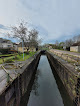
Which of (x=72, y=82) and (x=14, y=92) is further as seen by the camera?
(x=72, y=82)

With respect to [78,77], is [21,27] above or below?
above

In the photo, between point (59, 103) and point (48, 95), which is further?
point (48, 95)

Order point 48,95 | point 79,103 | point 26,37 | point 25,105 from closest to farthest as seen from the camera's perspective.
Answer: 1. point 79,103
2. point 25,105
3. point 48,95
4. point 26,37

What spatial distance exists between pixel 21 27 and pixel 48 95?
1804 cm

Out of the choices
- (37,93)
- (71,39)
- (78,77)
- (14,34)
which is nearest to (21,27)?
(14,34)

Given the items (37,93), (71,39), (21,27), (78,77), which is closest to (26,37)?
(21,27)

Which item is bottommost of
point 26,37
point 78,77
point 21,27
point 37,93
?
point 37,93

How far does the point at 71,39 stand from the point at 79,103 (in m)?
74.7

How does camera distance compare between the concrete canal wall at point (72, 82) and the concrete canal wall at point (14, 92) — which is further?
the concrete canal wall at point (72, 82)

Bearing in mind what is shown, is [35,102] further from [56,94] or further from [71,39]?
[71,39]

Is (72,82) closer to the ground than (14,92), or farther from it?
farther from it

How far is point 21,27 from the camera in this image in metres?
17.7

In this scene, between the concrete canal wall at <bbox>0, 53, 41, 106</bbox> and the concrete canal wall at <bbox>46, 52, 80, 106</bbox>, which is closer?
the concrete canal wall at <bbox>0, 53, 41, 106</bbox>

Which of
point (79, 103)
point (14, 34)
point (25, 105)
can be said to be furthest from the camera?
point (14, 34)
